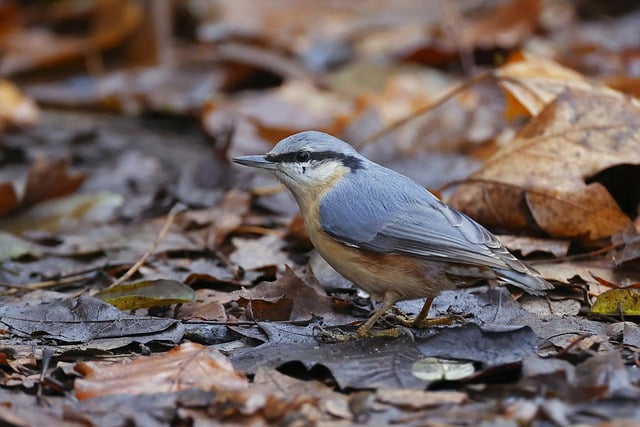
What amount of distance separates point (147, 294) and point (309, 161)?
0.94 metres

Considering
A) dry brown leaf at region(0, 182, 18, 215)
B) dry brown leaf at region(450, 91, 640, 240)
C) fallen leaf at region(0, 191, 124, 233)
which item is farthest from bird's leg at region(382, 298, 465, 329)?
dry brown leaf at region(0, 182, 18, 215)

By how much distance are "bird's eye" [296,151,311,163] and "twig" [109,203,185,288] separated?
3.63 ft

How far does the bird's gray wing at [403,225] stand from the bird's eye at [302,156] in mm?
237

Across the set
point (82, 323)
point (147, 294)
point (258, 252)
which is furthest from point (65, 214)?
point (82, 323)

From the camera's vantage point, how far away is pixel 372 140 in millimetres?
6117

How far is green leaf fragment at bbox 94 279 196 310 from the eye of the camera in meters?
4.02

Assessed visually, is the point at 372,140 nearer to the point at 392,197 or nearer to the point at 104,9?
the point at 392,197

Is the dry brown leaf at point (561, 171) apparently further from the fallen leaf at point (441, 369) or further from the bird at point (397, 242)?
the fallen leaf at point (441, 369)

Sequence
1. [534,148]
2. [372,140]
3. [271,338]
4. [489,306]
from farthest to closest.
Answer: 1. [372,140]
2. [534,148]
3. [489,306]
4. [271,338]

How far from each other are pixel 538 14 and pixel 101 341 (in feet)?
21.8

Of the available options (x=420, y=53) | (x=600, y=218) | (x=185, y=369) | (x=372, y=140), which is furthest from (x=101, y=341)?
(x=420, y=53)

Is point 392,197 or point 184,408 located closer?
point 184,408

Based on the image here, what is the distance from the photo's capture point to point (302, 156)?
4105 millimetres

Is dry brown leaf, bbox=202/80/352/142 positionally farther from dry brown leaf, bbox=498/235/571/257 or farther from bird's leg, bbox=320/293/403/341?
bird's leg, bbox=320/293/403/341
